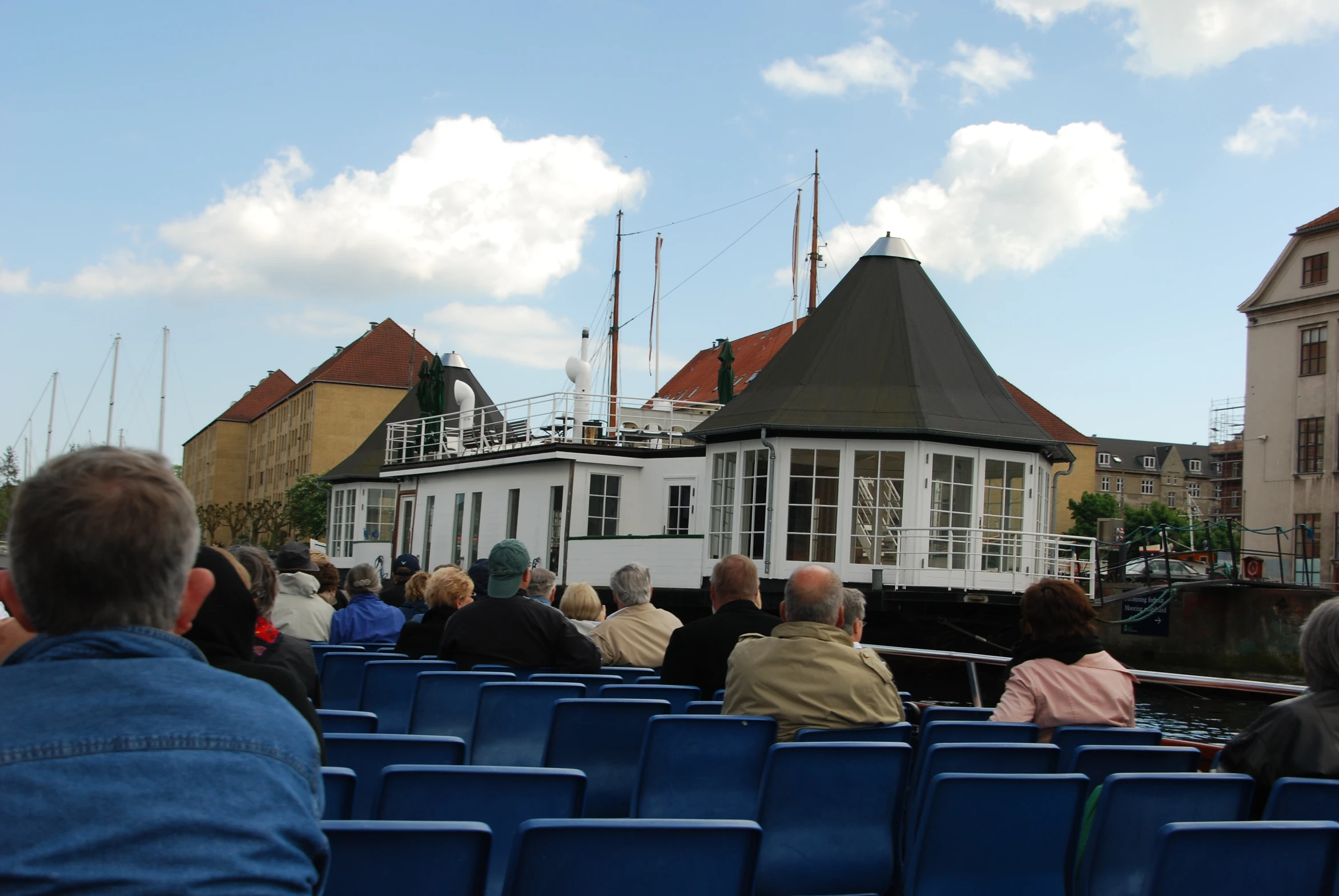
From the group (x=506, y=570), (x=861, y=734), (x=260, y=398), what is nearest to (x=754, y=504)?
(x=506, y=570)

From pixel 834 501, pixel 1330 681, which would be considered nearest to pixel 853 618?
pixel 1330 681

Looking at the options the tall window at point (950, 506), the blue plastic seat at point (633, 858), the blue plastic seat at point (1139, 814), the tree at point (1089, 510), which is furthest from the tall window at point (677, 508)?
the tree at point (1089, 510)

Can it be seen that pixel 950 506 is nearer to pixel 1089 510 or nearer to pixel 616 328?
pixel 616 328

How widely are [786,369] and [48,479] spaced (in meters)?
20.7

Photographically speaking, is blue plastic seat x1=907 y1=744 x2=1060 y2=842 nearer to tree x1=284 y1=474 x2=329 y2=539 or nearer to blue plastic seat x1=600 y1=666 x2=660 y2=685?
blue plastic seat x1=600 y1=666 x2=660 y2=685

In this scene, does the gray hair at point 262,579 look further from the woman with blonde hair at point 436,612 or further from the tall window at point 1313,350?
the tall window at point 1313,350

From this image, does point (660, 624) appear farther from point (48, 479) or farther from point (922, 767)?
point (48, 479)

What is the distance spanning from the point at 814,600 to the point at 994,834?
174cm

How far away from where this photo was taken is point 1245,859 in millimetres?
3111

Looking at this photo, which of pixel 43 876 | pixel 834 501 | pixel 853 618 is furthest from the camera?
pixel 834 501

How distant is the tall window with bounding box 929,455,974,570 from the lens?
2048 centimetres

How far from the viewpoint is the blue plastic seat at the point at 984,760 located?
4.38 m

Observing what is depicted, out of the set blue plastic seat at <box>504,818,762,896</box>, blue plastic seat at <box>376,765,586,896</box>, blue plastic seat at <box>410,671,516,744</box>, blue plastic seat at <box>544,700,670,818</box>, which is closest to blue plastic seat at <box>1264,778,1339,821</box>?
blue plastic seat at <box>504,818,762,896</box>

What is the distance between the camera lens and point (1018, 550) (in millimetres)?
21172
